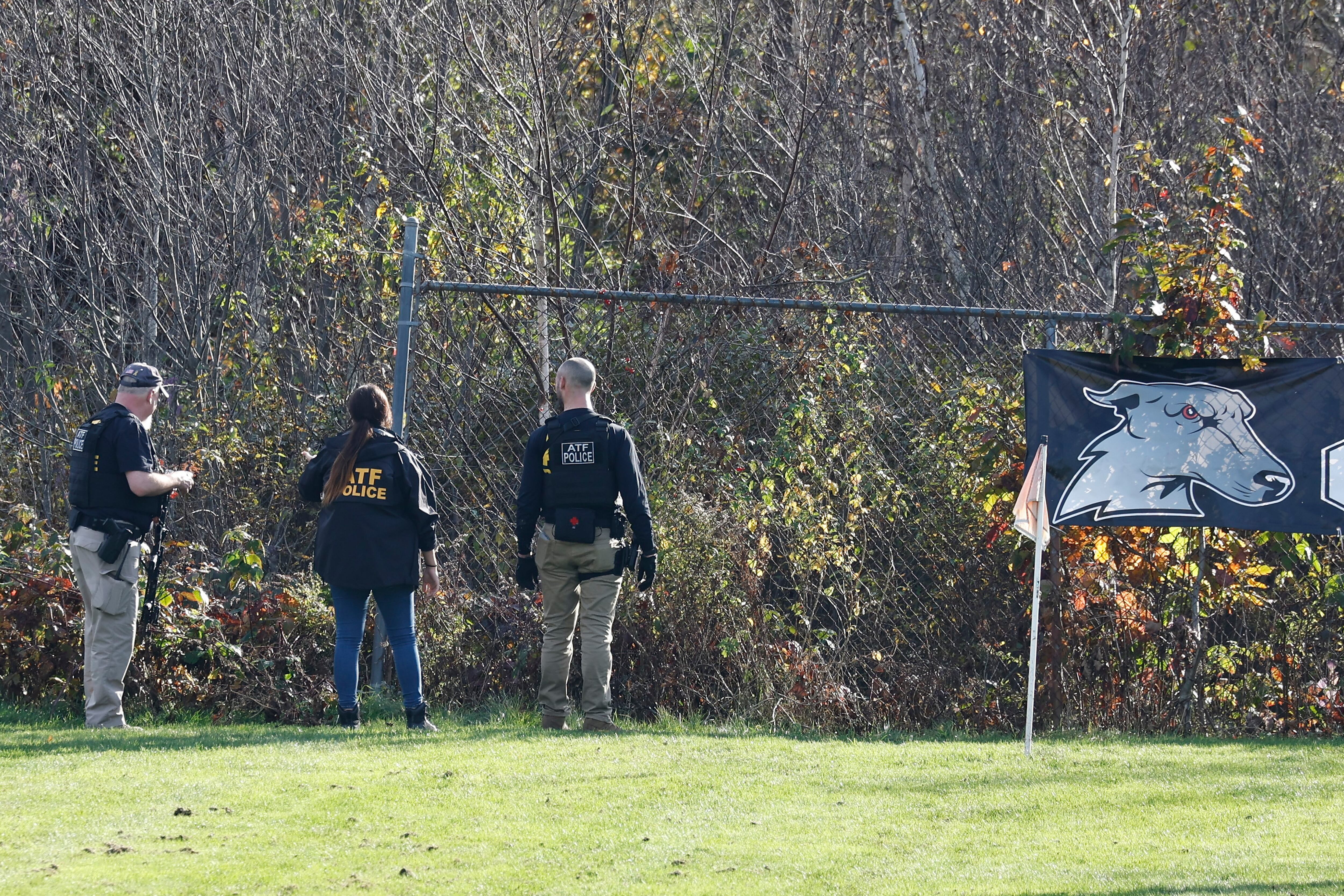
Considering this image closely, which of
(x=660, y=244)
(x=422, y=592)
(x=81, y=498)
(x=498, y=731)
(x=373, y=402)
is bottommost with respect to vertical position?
(x=498, y=731)

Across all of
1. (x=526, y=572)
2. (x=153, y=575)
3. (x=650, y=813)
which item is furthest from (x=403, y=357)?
(x=650, y=813)

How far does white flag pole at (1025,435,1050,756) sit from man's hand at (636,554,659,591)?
69.7 inches

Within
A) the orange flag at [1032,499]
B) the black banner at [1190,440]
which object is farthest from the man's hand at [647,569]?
the black banner at [1190,440]

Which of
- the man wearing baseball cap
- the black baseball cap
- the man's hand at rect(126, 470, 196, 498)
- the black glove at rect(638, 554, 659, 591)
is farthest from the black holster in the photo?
the black glove at rect(638, 554, 659, 591)

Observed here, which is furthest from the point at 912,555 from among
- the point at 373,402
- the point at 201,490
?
the point at 201,490

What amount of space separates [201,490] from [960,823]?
6.07m

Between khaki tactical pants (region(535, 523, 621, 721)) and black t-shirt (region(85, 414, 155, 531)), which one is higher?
black t-shirt (region(85, 414, 155, 531))

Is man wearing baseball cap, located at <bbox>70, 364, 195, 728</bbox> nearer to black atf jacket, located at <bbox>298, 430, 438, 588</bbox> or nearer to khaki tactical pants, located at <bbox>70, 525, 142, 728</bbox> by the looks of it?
khaki tactical pants, located at <bbox>70, 525, 142, 728</bbox>

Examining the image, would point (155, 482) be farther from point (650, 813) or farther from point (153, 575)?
point (650, 813)

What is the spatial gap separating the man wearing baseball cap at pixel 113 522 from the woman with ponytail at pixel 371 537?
775 millimetres

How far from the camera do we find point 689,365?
7.79 meters

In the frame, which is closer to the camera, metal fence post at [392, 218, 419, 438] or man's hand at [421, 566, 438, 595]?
man's hand at [421, 566, 438, 595]

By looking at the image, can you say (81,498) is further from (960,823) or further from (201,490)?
(960,823)

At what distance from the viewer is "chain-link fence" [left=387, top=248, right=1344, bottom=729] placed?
22.5 ft
